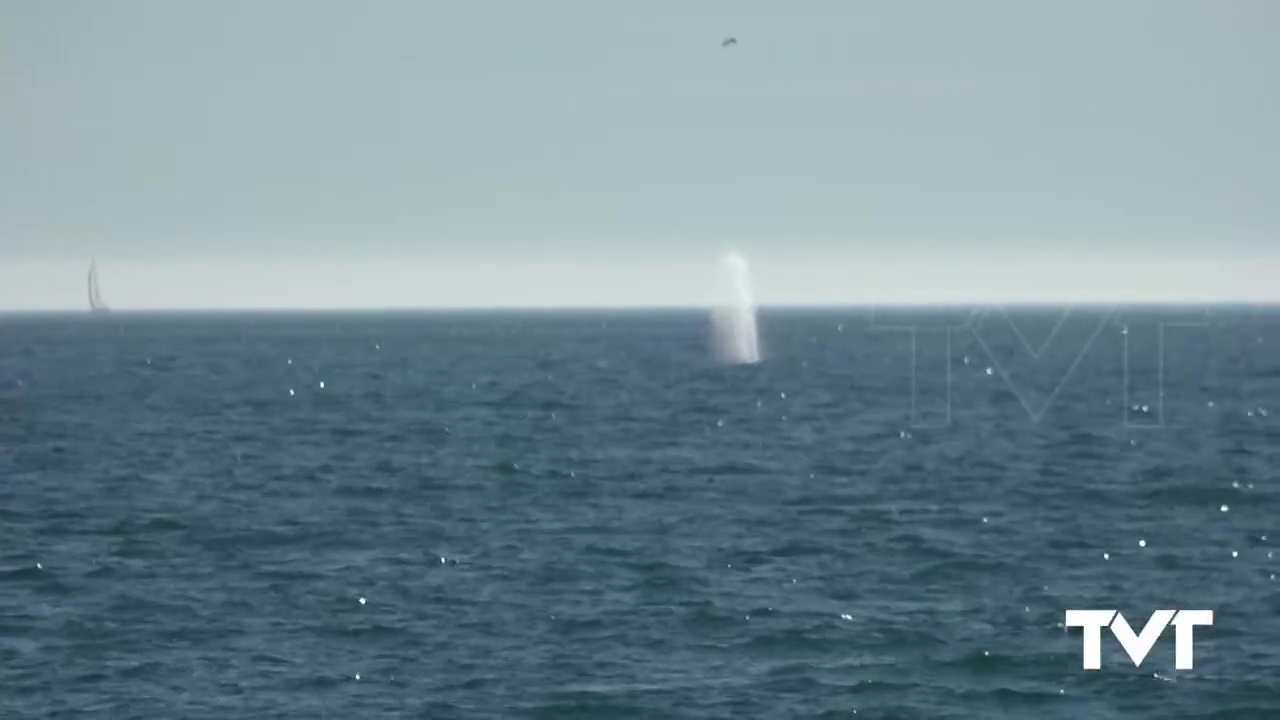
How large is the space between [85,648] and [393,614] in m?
6.17

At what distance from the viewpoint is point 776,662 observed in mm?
32625

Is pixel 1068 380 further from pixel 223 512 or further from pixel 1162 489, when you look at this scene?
pixel 223 512

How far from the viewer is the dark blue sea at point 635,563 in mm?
31000

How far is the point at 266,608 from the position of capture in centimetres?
3756

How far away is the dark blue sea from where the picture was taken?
3100 cm

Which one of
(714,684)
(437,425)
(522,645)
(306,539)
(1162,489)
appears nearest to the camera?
(714,684)

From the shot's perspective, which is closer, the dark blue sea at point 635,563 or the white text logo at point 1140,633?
the dark blue sea at point 635,563

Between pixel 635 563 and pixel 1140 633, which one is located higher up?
pixel 635 563

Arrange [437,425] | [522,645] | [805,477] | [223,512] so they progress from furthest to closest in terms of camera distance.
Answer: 1. [437,425]
2. [805,477]
3. [223,512]
4. [522,645]

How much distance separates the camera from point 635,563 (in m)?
42.2

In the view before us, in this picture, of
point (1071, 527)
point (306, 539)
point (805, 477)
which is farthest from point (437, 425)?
point (1071, 527)

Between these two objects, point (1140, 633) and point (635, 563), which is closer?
point (1140, 633)

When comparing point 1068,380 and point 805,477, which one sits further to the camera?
point 1068,380

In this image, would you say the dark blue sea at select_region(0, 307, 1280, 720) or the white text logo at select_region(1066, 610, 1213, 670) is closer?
the dark blue sea at select_region(0, 307, 1280, 720)
